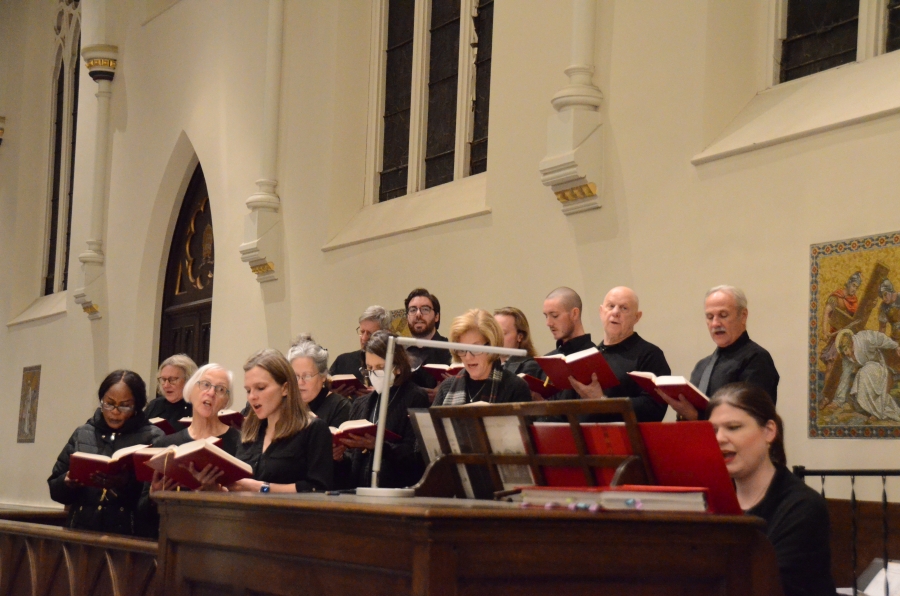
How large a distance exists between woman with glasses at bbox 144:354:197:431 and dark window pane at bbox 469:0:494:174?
2932 mm

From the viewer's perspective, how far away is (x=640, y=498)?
279 centimetres

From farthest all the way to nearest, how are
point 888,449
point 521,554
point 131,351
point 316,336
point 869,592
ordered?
point 131,351 → point 316,336 → point 888,449 → point 869,592 → point 521,554

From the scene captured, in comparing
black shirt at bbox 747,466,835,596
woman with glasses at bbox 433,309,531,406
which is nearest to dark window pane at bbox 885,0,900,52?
woman with glasses at bbox 433,309,531,406

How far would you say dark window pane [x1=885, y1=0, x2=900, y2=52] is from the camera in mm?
6039

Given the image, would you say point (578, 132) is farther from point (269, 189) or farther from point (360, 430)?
point (269, 189)

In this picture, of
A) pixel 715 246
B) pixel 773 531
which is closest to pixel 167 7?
pixel 715 246

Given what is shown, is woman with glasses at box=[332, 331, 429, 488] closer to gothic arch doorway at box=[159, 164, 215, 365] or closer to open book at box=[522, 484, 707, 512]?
open book at box=[522, 484, 707, 512]

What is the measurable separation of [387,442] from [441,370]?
1.06 m

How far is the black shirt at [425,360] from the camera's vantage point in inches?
255

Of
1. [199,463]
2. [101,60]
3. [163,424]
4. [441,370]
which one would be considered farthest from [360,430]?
[101,60]

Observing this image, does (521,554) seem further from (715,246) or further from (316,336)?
(316,336)

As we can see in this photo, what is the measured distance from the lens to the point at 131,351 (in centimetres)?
1356

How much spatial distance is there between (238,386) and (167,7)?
17.1 feet

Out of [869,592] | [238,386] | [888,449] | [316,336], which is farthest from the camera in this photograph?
[238,386]
